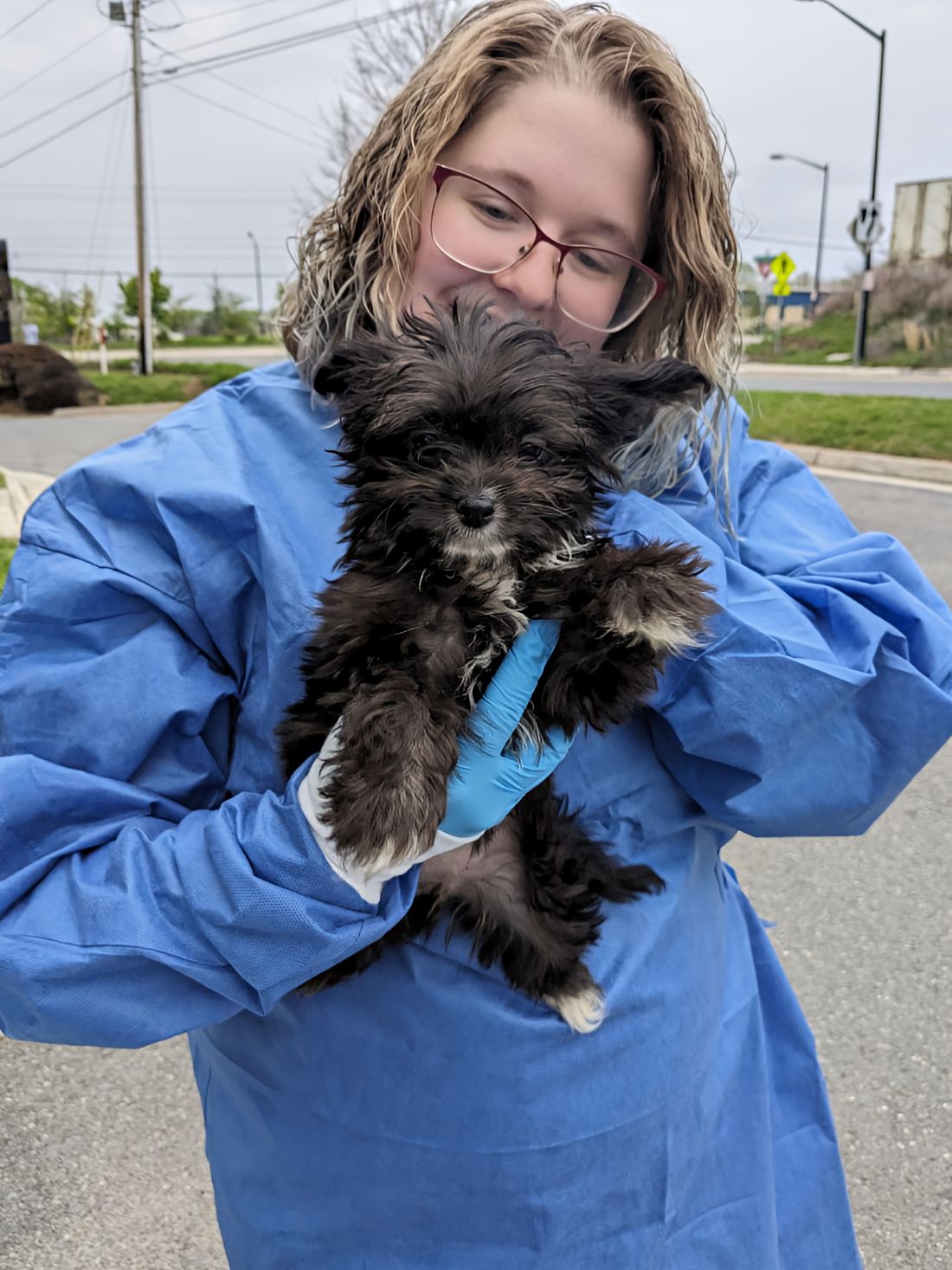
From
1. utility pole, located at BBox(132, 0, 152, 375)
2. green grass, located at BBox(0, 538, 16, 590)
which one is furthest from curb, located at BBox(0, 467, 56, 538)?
utility pole, located at BBox(132, 0, 152, 375)

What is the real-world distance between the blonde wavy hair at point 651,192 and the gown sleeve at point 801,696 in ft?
1.00

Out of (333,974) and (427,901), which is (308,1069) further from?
(427,901)

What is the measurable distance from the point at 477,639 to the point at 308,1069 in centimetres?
78

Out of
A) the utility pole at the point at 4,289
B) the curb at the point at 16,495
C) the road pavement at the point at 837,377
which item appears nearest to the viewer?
the curb at the point at 16,495

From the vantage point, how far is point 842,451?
1374 cm

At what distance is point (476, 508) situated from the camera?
1.65 metres

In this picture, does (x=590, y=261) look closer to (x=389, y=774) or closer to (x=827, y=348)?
(x=389, y=774)

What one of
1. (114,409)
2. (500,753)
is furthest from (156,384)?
(500,753)

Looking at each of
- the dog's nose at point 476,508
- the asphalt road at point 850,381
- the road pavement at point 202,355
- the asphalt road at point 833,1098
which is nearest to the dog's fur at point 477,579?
the dog's nose at point 476,508

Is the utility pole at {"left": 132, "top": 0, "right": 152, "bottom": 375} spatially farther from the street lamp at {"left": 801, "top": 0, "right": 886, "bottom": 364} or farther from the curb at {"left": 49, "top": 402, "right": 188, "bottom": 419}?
the street lamp at {"left": 801, "top": 0, "right": 886, "bottom": 364}

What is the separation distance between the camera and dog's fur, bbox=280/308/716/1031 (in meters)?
1.67

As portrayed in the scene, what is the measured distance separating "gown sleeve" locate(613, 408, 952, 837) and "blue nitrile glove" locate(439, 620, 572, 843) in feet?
0.78

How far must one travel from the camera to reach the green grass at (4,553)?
707 cm

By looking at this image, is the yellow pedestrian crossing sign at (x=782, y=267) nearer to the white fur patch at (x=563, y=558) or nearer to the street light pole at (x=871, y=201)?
the street light pole at (x=871, y=201)
